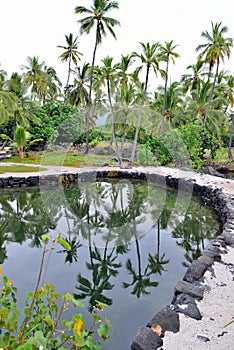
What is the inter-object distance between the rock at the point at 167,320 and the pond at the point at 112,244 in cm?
65

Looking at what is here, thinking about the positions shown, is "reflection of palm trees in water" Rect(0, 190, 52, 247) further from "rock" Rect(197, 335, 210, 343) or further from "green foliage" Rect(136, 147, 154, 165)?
"green foliage" Rect(136, 147, 154, 165)

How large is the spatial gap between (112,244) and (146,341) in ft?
14.4

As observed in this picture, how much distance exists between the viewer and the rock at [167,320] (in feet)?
11.9

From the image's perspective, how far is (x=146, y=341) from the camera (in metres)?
3.33

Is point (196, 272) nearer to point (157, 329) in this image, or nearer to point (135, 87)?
point (157, 329)

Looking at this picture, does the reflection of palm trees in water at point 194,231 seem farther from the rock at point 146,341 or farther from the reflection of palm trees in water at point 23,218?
the reflection of palm trees in water at point 23,218

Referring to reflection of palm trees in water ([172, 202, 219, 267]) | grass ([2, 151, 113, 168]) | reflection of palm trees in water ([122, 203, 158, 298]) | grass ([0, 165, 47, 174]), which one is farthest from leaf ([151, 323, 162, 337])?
grass ([2, 151, 113, 168])

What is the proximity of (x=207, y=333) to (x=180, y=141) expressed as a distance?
52.3 feet

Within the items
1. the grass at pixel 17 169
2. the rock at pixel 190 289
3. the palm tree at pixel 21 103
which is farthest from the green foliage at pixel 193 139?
the rock at pixel 190 289

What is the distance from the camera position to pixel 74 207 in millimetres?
11375

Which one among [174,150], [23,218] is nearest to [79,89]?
[174,150]

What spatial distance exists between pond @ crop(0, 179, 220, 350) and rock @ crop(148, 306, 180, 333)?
0.65 metres

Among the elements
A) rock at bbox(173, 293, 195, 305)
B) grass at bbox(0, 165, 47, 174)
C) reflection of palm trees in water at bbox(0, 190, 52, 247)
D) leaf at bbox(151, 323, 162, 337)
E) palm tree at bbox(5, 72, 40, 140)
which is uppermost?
palm tree at bbox(5, 72, 40, 140)

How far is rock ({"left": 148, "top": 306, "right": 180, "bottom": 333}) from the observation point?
11.9ft
